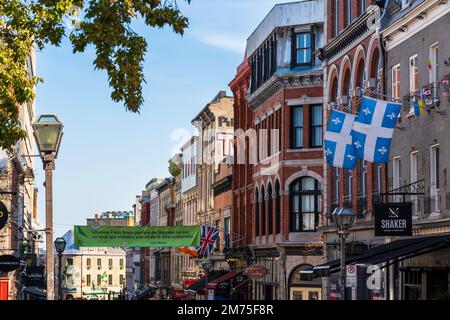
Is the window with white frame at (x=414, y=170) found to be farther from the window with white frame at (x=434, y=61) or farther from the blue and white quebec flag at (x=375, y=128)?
the window with white frame at (x=434, y=61)

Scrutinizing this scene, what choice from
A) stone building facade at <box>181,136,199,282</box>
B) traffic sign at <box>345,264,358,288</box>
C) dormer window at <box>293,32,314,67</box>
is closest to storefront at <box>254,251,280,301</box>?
dormer window at <box>293,32,314,67</box>

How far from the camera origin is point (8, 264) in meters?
24.7

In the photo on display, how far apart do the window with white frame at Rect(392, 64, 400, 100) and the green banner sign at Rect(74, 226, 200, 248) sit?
72.9ft

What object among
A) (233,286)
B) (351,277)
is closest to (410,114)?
(351,277)

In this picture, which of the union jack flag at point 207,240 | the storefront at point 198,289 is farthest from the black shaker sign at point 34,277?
the storefront at point 198,289

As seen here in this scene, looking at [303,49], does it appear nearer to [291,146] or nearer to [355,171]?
[291,146]

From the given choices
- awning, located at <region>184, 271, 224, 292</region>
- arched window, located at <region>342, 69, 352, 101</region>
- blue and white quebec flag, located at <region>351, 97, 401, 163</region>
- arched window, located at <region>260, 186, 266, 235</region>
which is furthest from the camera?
awning, located at <region>184, 271, 224, 292</region>

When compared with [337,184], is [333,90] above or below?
above

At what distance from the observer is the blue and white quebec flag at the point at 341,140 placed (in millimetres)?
34375

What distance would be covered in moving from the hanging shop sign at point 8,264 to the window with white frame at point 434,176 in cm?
1308

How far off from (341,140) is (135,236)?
24.8 m

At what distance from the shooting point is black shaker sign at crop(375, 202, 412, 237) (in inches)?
1257

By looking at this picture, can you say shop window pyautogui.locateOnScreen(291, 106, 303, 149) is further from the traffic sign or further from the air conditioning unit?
the traffic sign

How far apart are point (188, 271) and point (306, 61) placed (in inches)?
1811
